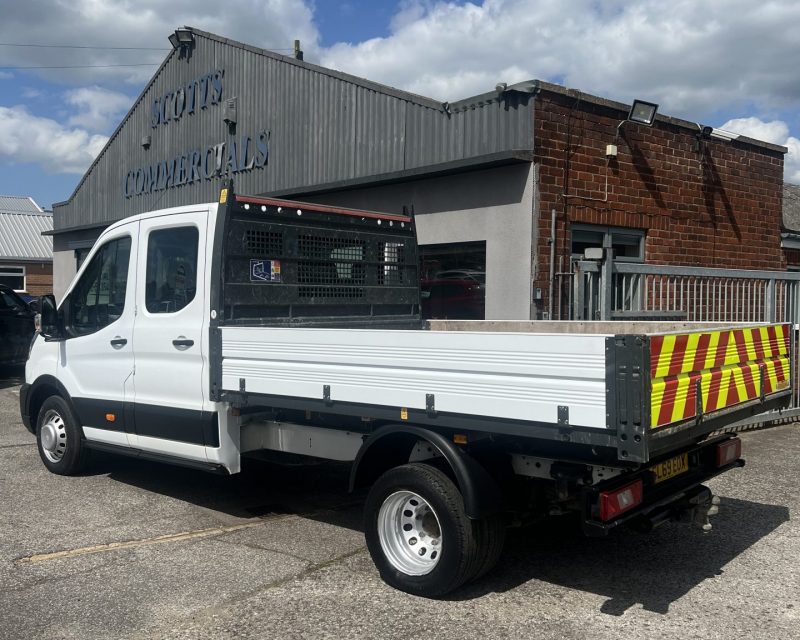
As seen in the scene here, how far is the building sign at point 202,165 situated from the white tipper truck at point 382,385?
7.69 metres

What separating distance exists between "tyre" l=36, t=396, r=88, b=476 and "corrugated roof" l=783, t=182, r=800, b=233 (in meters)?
12.7

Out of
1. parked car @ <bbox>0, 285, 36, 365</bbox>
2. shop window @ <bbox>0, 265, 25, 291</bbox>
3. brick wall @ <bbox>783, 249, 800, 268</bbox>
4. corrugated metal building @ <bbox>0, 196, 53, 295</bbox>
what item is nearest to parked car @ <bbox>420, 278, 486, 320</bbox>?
brick wall @ <bbox>783, 249, 800, 268</bbox>

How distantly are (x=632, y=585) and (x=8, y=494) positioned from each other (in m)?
5.06

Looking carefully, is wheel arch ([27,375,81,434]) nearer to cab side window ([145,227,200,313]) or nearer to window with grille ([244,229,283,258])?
cab side window ([145,227,200,313])

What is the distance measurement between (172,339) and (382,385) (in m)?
2.10

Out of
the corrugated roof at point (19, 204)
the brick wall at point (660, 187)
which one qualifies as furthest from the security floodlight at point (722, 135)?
the corrugated roof at point (19, 204)

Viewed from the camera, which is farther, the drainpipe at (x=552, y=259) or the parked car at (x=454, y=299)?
the parked car at (x=454, y=299)

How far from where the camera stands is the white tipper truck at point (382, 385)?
4.12 metres

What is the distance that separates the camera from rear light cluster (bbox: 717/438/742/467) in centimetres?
521

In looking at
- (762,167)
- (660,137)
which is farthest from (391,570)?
(762,167)

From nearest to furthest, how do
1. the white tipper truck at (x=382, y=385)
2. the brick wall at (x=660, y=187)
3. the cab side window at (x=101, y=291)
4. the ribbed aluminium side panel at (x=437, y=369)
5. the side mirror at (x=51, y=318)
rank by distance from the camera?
the ribbed aluminium side panel at (x=437, y=369) → the white tipper truck at (x=382, y=385) → the cab side window at (x=101, y=291) → the side mirror at (x=51, y=318) → the brick wall at (x=660, y=187)

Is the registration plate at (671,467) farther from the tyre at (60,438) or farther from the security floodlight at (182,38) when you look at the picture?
the security floodlight at (182,38)

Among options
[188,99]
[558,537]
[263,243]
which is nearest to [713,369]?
[558,537]

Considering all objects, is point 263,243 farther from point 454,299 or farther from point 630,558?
point 454,299
